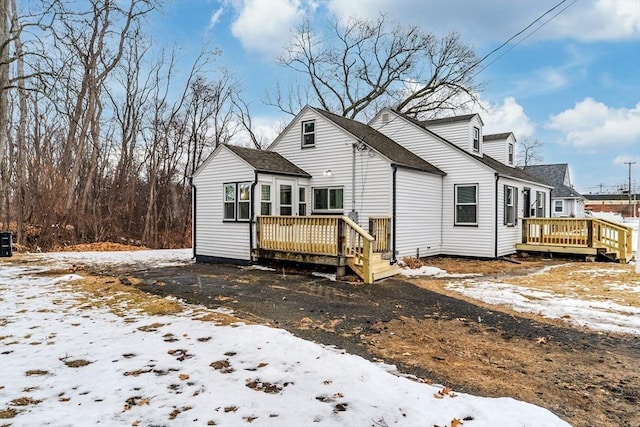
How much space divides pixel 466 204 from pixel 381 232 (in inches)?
182

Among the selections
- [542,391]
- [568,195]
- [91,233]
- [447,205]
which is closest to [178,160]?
[91,233]

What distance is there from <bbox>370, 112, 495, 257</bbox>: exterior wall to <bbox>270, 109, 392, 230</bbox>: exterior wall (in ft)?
10.7

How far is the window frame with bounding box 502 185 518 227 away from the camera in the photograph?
14.3 meters

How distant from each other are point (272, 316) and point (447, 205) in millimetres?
9958

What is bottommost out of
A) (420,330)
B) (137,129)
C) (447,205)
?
(420,330)

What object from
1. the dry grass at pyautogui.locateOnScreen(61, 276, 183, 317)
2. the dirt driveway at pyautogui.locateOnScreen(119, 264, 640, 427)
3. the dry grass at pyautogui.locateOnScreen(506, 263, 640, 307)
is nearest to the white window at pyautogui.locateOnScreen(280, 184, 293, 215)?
the dirt driveway at pyautogui.locateOnScreen(119, 264, 640, 427)

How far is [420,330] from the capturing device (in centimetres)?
568

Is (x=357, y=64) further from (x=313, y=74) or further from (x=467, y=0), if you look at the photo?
(x=467, y=0)

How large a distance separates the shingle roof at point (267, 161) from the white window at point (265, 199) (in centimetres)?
53

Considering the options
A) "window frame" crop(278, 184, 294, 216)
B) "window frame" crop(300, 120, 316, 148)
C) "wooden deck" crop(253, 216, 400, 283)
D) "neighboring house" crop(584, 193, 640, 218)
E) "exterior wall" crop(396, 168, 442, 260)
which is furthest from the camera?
"neighboring house" crop(584, 193, 640, 218)

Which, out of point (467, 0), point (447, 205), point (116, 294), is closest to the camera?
point (116, 294)

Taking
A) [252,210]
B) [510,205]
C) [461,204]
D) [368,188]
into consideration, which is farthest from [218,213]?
[510,205]

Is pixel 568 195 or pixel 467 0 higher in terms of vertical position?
pixel 467 0

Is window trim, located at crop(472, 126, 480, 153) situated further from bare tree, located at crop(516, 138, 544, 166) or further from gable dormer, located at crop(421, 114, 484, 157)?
bare tree, located at crop(516, 138, 544, 166)
